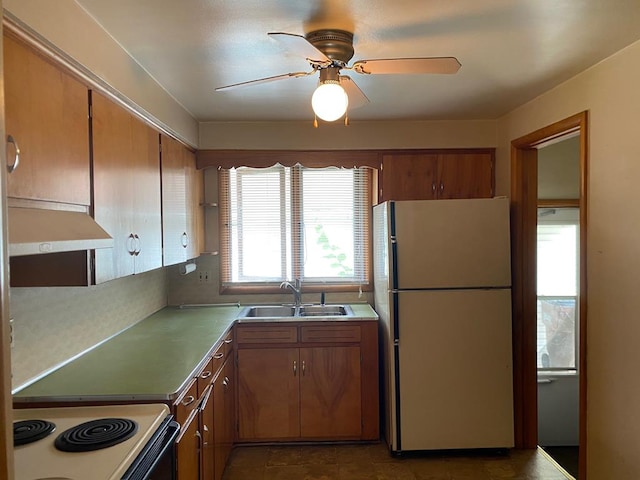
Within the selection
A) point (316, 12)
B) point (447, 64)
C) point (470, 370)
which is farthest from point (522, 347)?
point (316, 12)

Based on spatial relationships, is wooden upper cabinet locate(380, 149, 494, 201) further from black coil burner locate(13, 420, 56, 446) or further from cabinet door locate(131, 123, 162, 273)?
black coil burner locate(13, 420, 56, 446)

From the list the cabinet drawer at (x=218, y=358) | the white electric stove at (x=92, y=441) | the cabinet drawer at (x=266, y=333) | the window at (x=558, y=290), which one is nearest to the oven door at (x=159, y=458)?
the white electric stove at (x=92, y=441)

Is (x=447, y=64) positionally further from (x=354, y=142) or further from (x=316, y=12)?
(x=354, y=142)

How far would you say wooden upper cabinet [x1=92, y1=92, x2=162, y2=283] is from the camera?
5.88ft

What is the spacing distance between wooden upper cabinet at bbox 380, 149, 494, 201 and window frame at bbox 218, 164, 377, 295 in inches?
8.6

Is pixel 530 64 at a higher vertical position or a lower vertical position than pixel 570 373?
higher

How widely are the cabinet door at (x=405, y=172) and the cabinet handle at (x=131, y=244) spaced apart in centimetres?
201

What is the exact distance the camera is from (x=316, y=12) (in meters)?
1.66

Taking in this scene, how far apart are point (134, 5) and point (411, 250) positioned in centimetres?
204

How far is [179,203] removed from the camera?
9.65 feet

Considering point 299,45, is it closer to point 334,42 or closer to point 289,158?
point 334,42

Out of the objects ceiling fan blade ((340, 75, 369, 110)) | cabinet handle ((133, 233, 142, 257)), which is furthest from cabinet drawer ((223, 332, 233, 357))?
ceiling fan blade ((340, 75, 369, 110))

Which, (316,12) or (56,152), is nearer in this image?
(56,152)

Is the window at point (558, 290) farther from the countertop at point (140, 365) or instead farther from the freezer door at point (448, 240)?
the countertop at point (140, 365)
